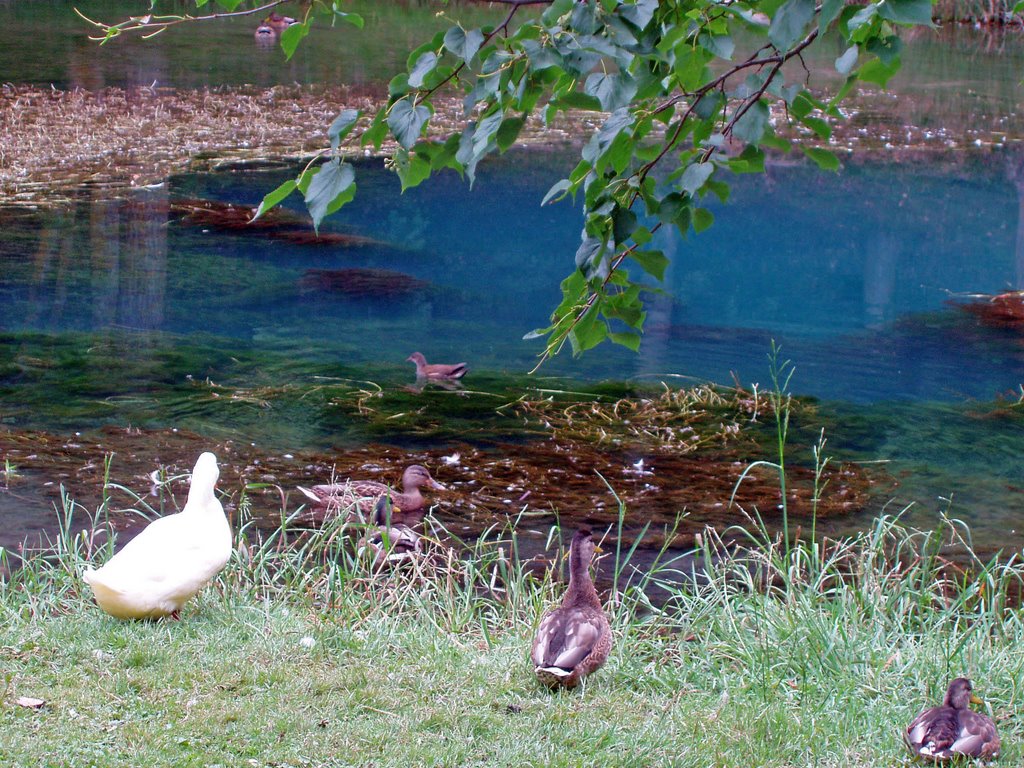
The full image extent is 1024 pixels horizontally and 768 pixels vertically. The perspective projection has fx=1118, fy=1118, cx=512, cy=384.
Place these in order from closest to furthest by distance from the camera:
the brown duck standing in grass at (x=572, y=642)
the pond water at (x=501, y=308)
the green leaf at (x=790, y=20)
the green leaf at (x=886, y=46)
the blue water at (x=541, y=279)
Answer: the green leaf at (x=790, y=20) → the green leaf at (x=886, y=46) → the brown duck standing in grass at (x=572, y=642) → the pond water at (x=501, y=308) → the blue water at (x=541, y=279)

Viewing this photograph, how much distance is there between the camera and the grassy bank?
10.9 ft

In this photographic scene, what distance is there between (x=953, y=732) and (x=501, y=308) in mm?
9345

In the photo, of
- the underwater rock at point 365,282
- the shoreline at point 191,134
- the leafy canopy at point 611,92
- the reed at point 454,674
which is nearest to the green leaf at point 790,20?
the leafy canopy at point 611,92

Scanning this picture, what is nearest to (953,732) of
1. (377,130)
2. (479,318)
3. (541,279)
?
(377,130)

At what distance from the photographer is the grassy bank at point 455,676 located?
3322 millimetres

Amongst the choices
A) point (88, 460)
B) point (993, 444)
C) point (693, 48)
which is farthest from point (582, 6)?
point (993, 444)

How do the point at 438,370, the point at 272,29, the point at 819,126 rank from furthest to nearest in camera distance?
the point at 272,29
the point at 438,370
the point at 819,126

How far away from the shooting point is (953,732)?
3232 millimetres

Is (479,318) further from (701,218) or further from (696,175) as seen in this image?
(696,175)

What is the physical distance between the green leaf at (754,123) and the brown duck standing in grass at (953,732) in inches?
69.5

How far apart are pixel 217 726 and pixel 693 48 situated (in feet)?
7.98

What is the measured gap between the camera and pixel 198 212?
1417 cm

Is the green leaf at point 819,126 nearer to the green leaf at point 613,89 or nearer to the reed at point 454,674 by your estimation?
the green leaf at point 613,89

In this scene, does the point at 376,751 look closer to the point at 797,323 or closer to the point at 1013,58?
the point at 797,323
